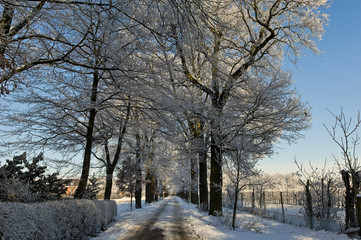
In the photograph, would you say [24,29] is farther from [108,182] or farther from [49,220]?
[108,182]

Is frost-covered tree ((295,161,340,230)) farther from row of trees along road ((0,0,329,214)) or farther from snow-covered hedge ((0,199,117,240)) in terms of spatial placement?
snow-covered hedge ((0,199,117,240))

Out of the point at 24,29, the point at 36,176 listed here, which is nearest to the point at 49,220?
the point at 24,29

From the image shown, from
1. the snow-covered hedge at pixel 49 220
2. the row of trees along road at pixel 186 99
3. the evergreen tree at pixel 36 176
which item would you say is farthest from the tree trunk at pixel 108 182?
the snow-covered hedge at pixel 49 220

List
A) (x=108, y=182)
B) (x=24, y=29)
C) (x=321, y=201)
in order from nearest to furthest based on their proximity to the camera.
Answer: (x=24, y=29)
(x=321, y=201)
(x=108, y=182)

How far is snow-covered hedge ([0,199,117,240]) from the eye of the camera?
4719 mm

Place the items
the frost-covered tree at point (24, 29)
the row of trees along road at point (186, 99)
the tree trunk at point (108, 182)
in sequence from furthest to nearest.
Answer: the tree trunk at point (108, 182)
the row of trees along road at point (186, 99)
the frost-covered tree at point (24, 29)

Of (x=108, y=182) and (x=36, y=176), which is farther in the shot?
(x=108, y=182)

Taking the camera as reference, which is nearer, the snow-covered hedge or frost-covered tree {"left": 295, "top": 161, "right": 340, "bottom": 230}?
the snow-covered hedge

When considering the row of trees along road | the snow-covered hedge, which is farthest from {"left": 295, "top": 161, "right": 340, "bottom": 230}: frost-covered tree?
the snow-covered hedge

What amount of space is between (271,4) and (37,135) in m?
13.5

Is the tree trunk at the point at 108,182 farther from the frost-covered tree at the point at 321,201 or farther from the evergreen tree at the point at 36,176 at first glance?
the frost-covered tree at the point at 321,201

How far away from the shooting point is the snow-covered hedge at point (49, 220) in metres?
4.72

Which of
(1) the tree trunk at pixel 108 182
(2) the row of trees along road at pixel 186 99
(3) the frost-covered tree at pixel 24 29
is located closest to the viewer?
(3) the frost-covered tree at pixel 24 29

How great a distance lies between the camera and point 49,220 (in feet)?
20.1
